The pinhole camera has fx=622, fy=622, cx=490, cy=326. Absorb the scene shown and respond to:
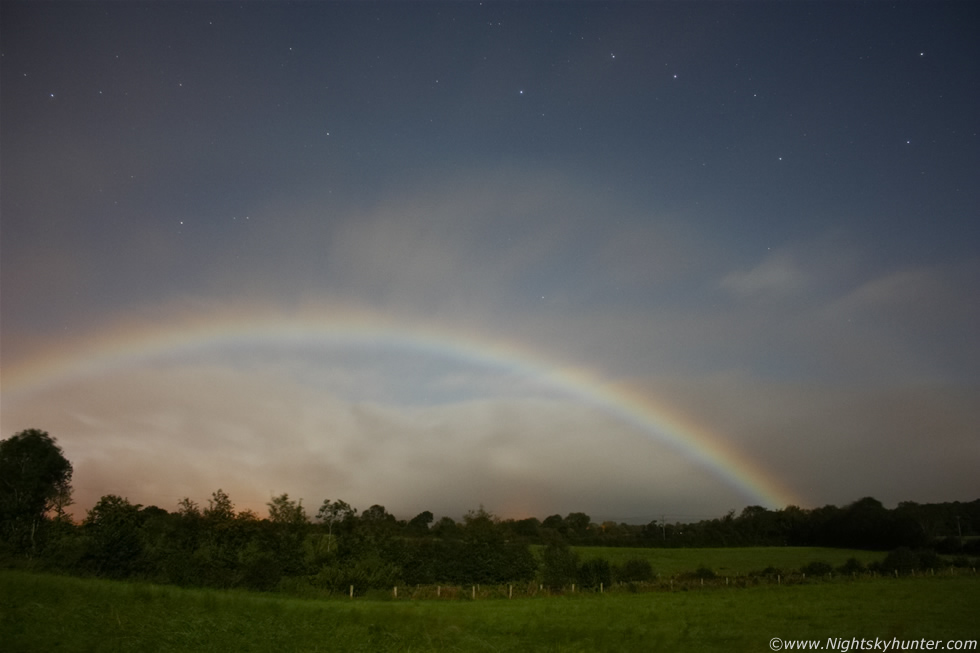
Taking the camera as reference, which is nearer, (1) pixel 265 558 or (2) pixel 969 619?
(2) pixel 969 619

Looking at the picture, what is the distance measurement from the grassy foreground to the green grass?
110 ft

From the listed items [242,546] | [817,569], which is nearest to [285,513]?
[242,546]

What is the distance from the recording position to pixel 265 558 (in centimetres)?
4600

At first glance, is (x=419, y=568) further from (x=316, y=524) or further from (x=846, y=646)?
(x=846, y=646)

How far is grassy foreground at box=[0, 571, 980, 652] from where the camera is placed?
48.0ft

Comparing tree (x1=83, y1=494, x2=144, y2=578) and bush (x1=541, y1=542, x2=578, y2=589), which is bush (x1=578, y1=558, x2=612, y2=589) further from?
tree (x1=83, y1=494, x2=144, y2=578)

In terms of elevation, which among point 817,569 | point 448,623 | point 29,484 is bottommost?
point 817,569

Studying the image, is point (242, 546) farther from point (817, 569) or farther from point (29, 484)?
point (817, 569)

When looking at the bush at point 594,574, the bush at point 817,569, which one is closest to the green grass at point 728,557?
the bush at point 817,569

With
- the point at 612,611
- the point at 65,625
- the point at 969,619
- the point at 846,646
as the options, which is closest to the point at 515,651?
the point at 846,646

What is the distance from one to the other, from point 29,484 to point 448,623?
48.6 metres

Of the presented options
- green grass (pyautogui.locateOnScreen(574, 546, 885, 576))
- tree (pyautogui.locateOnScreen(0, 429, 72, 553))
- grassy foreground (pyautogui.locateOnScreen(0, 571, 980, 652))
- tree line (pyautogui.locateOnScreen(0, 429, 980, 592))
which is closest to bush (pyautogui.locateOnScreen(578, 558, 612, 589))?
tree line (pyautogui.locateOnScreen(0, 429, 980, 592))

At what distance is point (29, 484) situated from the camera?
180 ft

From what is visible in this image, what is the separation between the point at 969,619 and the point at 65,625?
3028 centimetres
